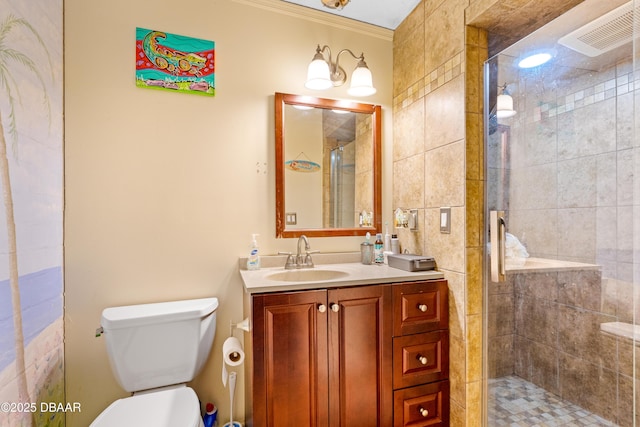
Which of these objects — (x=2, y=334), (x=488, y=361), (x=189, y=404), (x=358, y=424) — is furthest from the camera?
(x=488, y=361)

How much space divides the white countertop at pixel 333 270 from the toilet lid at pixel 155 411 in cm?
50

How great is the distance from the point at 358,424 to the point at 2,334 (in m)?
1.40

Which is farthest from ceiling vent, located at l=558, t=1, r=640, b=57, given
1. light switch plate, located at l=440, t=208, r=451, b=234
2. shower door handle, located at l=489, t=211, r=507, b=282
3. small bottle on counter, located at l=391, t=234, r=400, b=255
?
small bottle on counter, located at l=391, t=234, r=400, b=255

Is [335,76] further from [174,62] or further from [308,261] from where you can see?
[308,261]

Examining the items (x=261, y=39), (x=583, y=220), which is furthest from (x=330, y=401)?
(x=261, y=39)

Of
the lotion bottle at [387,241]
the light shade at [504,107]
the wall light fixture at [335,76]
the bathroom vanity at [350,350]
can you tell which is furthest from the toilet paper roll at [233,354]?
the light shade at [504,107]

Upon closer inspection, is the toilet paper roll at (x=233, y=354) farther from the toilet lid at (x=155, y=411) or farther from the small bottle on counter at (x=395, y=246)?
the small bottle on counter at (x=395, y=246)

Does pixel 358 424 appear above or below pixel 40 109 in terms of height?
below

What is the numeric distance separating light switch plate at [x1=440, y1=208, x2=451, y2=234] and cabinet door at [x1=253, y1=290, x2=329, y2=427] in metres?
0.74

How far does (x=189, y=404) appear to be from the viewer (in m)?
1.17

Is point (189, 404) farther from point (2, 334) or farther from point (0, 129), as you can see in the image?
point (0, 129)

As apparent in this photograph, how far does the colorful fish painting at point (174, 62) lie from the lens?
152 cm

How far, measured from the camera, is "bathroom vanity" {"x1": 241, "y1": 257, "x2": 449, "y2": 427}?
120cm

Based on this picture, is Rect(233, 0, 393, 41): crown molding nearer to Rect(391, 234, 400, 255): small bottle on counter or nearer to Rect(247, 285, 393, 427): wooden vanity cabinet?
Rect(391, 234, 400, 255): small bottle on counter
